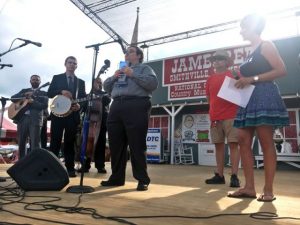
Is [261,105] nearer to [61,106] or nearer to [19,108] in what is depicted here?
[61,106]

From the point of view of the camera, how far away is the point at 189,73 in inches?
421

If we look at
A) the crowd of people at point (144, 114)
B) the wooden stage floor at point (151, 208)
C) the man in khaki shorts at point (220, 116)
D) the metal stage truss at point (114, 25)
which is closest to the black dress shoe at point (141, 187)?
the crowd of people at point (144, 114)

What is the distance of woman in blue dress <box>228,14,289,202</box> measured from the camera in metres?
2.26

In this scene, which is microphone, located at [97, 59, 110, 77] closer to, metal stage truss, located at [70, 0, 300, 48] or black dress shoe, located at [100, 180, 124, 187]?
black dress shoe, located at [100, 180, 124, 187]

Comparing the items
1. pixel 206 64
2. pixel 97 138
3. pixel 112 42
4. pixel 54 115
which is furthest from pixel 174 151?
pixel 112 42

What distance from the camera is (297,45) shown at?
Result: 9.34m

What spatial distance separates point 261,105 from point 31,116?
342 cm

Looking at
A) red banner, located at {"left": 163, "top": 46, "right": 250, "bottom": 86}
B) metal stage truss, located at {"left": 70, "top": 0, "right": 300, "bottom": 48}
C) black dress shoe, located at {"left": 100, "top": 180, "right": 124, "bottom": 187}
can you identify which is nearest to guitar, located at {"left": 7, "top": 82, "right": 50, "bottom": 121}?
black dress shoe, located at {"left": 100, "top": 180, "right": 124, "bottom": 187}

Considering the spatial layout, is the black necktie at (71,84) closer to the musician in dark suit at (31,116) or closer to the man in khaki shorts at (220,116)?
the musician in dark suit at (31,116)

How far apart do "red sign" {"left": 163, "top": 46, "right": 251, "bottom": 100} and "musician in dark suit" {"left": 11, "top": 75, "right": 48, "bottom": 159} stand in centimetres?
642

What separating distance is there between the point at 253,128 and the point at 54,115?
2587 millimetres

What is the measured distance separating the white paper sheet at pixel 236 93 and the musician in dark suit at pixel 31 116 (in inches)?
118

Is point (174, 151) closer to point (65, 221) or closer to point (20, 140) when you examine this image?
point (20, 140)

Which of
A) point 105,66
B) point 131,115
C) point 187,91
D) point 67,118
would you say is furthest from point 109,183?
point 187,91
